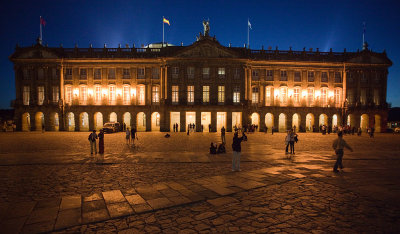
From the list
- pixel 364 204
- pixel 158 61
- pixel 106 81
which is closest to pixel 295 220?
pixel 364 204

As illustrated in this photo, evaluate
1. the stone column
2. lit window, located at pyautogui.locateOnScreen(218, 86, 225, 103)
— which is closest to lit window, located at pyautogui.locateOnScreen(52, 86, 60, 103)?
lit window, located at pyautogui.locateOnScreen(218, 86, 225, 103)

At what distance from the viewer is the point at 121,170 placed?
10.1 metres

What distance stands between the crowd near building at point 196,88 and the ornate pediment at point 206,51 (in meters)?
0.16

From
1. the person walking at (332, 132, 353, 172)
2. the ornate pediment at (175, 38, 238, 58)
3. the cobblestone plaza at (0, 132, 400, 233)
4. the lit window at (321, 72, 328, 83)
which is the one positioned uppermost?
the ornate pediment at (175, 38, 238, 58)

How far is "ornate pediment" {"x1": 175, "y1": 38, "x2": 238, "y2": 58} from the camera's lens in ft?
122

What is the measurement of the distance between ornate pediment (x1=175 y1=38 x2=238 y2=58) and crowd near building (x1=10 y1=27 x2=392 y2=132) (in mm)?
162

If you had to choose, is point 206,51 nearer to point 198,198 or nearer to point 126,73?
point 126,73

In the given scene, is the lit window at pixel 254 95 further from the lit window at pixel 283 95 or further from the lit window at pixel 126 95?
the lit window at pixel 126 95

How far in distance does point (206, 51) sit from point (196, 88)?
250 inches

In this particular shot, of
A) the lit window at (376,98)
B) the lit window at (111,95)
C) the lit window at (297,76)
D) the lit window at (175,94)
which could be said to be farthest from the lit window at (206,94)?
the lit window at (376,98)

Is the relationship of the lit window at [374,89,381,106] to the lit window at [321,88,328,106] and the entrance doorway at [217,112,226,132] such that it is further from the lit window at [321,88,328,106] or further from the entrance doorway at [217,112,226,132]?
the entrance doorway at [217,112,226,132]

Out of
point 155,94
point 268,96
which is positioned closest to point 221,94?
point 268,96

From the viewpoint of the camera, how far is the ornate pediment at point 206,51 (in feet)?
122

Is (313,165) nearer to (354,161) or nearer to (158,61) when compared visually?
(354,161)
